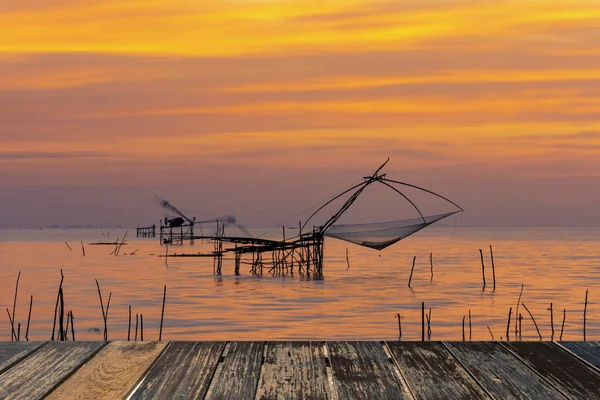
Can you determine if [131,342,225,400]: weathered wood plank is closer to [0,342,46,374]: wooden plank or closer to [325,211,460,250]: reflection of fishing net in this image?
[0,342,46,374]: wooden plank

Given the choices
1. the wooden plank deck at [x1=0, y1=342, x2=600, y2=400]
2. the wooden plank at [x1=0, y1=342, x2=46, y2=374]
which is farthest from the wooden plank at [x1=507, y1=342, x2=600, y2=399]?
the wooden plank at [x1=0, y1=342, x2=46, y2=374]

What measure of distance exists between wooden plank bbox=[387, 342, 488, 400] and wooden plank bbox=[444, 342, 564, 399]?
52 millimetres

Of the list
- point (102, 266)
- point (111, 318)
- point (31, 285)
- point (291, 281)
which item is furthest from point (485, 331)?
point (102, 266)

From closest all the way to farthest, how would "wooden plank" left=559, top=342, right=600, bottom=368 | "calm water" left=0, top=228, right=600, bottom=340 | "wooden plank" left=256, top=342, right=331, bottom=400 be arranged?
1. "wooden plank" left=256, top=342, right=331, bottom=400
2. "wooden plank" left=559, top=342, right=600, bottom=368
3. "calm water" left=0, top=228, right=600, bottom=340

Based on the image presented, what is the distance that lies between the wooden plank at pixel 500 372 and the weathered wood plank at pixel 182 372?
45.1 inches

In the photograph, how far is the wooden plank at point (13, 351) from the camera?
12.7ft

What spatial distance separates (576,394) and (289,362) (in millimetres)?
1233

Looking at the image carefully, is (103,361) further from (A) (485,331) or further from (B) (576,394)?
(A) (485,331)

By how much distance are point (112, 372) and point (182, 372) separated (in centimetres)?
30

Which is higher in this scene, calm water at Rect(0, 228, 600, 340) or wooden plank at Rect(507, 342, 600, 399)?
wooden plank at Rect(507, 342, 600, 399)

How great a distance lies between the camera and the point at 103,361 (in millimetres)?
3926

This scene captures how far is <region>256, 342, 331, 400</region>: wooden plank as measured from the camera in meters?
3.46

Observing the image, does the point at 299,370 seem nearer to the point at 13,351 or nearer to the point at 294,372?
the point at 294,372

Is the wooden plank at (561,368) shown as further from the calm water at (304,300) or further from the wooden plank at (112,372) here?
the calm water at (304,300)
